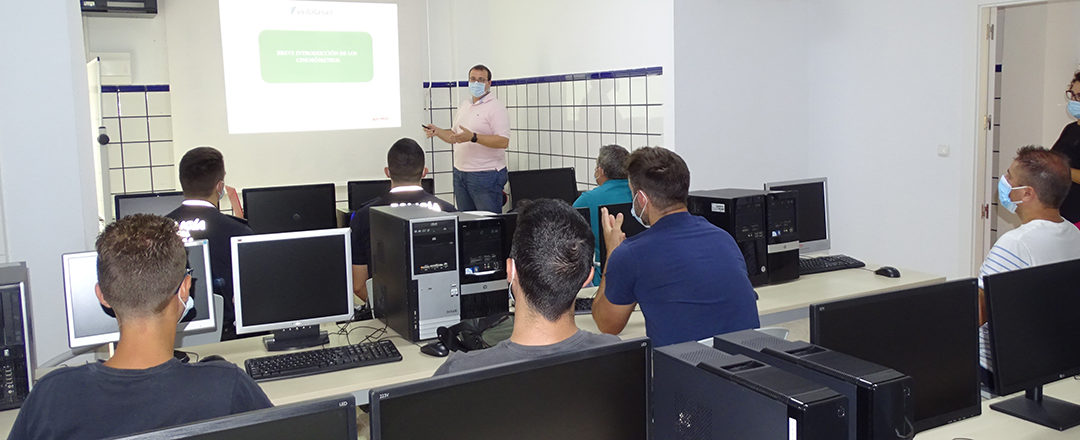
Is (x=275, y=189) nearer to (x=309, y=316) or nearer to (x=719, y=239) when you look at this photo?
(x=309, y=316)

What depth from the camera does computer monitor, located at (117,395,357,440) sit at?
1.29 m

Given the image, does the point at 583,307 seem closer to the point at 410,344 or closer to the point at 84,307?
the point at 410,344

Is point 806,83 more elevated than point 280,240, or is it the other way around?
point 806,83

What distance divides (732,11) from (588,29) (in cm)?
114

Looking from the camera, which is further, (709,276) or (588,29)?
(588,29)

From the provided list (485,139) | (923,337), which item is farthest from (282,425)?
(485,139)

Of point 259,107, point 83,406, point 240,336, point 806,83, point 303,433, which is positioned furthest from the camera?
point 259,107

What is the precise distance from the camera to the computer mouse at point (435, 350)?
10.1ft

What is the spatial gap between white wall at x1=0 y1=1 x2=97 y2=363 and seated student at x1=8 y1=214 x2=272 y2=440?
5.44ft

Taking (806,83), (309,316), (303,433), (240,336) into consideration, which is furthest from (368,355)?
(806,83)

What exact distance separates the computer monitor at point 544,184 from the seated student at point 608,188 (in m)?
1.11

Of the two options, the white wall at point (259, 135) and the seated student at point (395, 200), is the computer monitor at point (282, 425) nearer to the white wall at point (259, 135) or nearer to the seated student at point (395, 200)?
the seated student at point (395, 200)

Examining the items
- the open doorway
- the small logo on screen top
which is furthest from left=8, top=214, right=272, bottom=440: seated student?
the open doorway

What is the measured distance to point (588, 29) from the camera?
6297mm
